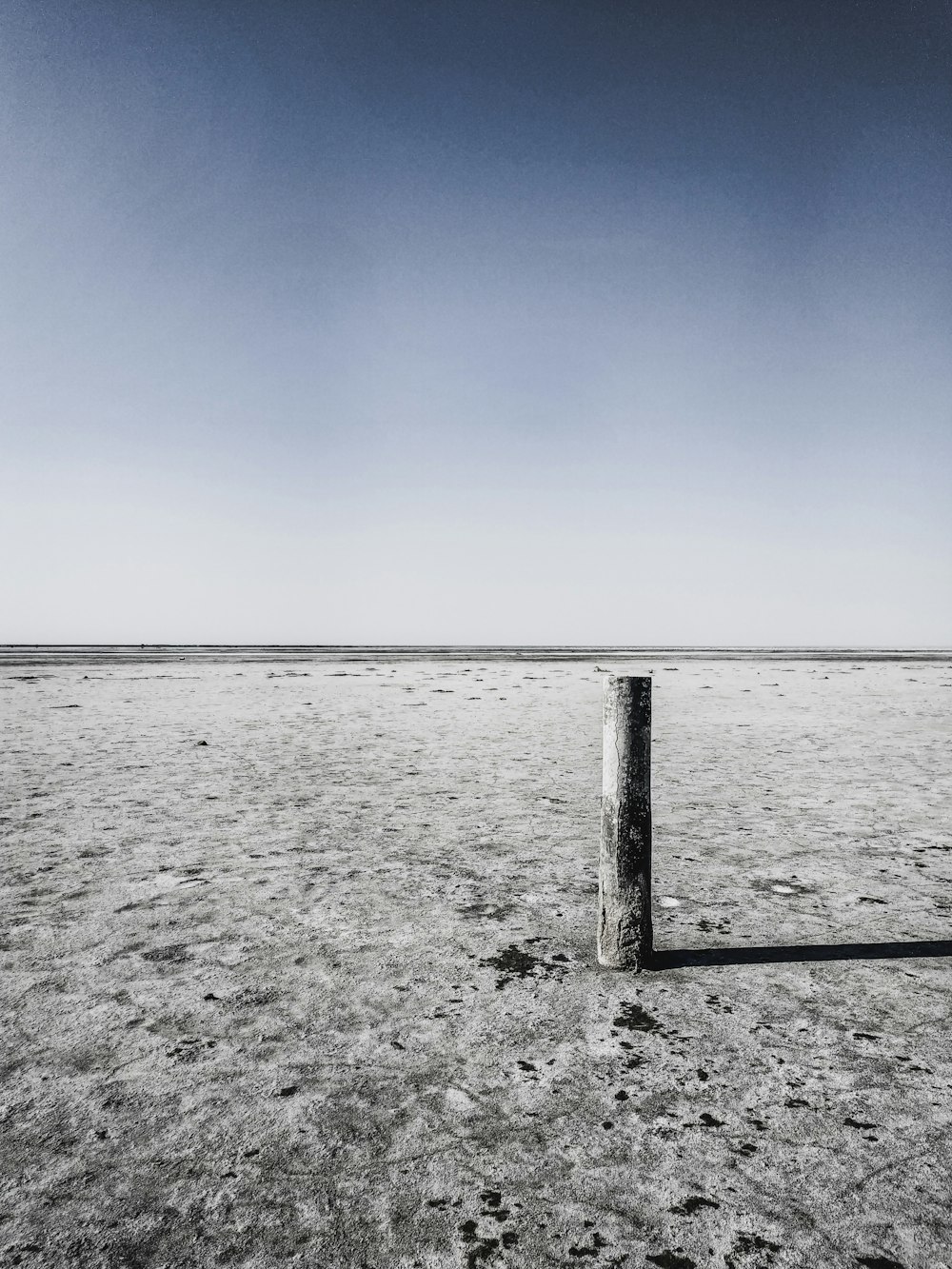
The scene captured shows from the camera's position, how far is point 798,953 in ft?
12.6

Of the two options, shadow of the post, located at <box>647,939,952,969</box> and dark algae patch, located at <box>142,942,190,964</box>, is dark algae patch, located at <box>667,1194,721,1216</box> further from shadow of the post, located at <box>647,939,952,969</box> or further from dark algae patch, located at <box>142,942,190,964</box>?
dark algae patch, located at <box>142,942,190,964</box>

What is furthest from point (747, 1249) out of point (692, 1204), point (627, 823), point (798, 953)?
point (798, 953)

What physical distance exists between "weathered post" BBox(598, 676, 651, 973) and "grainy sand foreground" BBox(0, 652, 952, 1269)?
25 centimetres

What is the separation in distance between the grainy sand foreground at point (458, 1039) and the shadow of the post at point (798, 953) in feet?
0.16

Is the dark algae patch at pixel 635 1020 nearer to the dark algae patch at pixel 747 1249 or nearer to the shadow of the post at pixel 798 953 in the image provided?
the shadow of the post at pixel 798 953

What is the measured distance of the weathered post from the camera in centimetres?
355

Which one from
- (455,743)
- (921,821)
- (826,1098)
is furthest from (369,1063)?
(455,743)

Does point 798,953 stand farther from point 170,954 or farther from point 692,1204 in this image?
point 170,954

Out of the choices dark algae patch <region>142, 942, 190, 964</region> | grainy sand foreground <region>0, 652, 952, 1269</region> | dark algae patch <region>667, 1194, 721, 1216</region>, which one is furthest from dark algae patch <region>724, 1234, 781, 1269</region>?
dark algae patch <region>142, 942, 190, 964</region>

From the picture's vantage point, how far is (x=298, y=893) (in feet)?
15.4

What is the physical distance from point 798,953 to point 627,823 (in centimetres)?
123

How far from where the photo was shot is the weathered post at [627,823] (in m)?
3.55

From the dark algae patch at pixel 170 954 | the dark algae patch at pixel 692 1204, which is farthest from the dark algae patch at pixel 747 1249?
the dark algae patch at pixel 170 954

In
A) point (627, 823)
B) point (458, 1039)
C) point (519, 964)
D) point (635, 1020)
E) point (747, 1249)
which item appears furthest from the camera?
point (519, 964)
